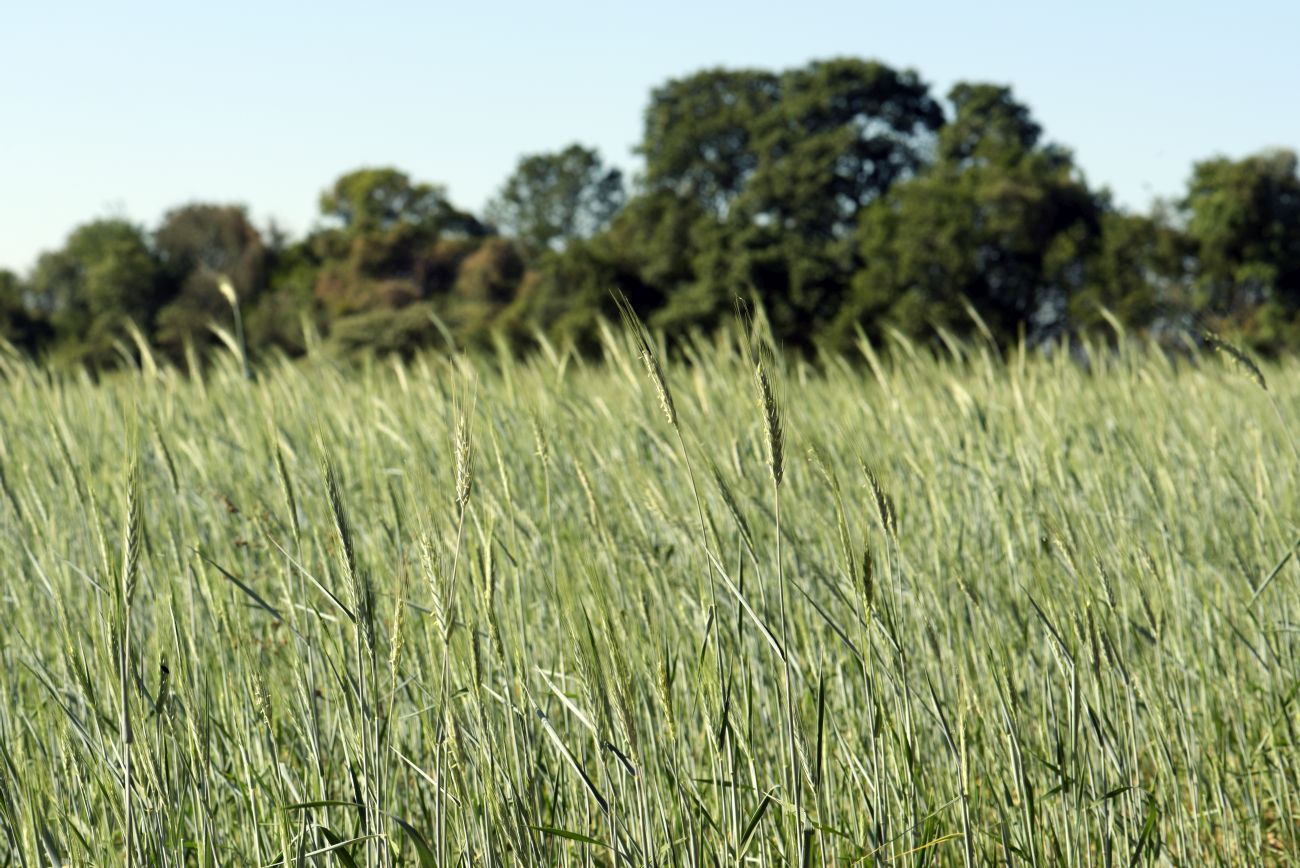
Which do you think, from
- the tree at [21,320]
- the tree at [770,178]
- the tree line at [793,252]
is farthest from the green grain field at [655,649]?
the tree at [21,320]

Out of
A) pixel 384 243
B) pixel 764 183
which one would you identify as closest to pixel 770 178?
pixel 764 183

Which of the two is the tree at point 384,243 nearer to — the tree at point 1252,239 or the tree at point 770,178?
the tree at point 770,178

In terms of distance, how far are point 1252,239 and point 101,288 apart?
25388 mm

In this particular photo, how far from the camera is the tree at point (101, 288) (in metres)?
27.5

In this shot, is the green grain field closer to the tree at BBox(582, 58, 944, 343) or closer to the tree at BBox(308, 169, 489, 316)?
the tree at BBox(582, 58, 944, 343)

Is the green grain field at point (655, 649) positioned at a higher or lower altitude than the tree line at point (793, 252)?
lower

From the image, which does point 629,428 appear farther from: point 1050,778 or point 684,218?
point 684,218

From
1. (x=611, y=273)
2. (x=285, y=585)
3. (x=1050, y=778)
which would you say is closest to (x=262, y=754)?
(x=285, y=585)

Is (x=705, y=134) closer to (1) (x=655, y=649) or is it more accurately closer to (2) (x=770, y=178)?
(2) (x=770, y=178)

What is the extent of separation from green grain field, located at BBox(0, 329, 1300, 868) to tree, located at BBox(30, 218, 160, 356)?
69.8 ft

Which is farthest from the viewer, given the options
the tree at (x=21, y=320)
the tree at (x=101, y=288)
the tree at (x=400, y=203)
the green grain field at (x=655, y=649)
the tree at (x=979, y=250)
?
the tree at (x=400, y=203)

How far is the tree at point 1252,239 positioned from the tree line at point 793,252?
0.04 metres

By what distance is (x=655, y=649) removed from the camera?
107 cm

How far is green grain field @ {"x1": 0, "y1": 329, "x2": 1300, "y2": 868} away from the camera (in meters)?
1.09
